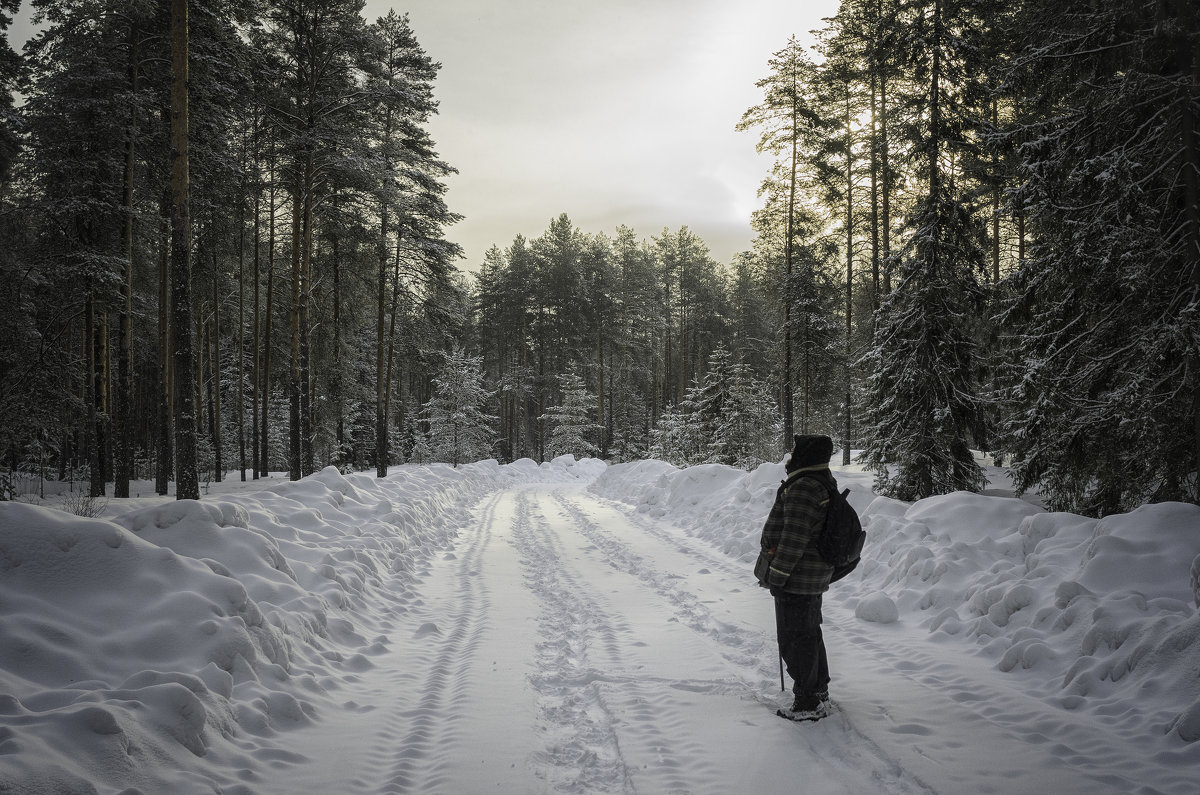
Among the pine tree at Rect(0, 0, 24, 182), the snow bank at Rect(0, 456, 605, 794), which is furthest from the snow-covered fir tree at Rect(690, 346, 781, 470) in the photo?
the pine tree at Rect(0, 0, 24, 182)

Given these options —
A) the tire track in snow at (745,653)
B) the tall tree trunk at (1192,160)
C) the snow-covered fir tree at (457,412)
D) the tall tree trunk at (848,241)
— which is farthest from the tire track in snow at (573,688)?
the snow-covered fir tree at (457,412)

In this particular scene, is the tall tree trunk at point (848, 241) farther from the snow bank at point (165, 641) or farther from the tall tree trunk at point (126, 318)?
the tall tree trunk at point (126, 318)

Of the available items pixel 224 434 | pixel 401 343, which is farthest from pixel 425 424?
pixel 401 343

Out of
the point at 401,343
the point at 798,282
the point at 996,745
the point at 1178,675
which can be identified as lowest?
the point at 996,745

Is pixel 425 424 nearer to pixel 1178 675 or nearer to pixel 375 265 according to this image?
pixel 375 265

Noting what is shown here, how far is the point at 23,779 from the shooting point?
2512mm

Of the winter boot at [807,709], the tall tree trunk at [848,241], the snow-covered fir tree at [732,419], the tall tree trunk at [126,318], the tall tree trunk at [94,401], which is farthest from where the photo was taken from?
the snow-covered fir tree at [732,419]

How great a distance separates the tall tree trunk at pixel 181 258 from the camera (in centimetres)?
930

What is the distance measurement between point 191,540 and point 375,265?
58.9ft

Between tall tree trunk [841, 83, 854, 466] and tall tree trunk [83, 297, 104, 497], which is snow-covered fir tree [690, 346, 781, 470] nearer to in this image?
tall tree trunk [841, 83, 854, 466]

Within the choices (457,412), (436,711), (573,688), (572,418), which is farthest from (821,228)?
(457,412)

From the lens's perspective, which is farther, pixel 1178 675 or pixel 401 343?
pixel 401 343

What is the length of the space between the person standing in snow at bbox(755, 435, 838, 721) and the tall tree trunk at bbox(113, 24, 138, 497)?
53.3ft

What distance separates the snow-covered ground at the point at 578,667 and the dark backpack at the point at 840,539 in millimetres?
1157
